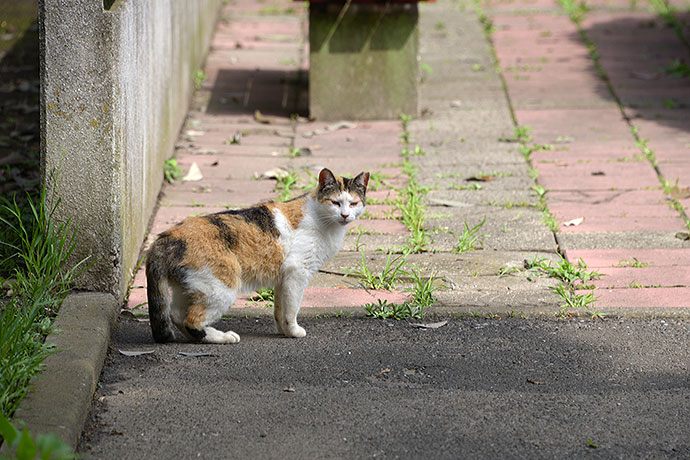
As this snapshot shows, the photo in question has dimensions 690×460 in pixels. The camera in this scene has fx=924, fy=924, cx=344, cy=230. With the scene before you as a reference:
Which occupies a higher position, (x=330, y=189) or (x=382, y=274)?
(x=330, y=189)

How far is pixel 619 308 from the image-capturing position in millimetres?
4523

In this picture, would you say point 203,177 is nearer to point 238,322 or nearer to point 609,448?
point 238,322

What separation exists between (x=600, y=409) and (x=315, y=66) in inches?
185

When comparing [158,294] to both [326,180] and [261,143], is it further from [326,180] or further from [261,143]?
[261,143]

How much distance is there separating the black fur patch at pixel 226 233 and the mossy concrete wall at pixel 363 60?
376cm

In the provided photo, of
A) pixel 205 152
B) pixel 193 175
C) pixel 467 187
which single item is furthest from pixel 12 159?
pixel 467 187

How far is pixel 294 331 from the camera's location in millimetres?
4223

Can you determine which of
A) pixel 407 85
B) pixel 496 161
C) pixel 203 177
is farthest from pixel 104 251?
pixel 407 85

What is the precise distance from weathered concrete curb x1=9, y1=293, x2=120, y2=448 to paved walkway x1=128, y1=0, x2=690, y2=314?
0.40 meters

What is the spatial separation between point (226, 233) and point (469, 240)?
176cm

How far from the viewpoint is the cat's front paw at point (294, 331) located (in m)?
4.22

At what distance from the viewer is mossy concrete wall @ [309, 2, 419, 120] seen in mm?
7547

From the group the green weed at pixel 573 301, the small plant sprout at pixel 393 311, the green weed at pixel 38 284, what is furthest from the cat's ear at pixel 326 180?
the green weed at pixel 573 301

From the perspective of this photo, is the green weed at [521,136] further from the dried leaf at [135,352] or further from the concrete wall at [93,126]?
the dried leaf at [135,352]
